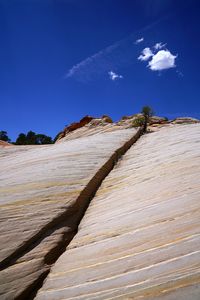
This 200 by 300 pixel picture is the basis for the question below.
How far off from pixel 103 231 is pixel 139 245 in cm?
120

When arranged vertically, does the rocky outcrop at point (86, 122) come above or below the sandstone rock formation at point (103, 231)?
above

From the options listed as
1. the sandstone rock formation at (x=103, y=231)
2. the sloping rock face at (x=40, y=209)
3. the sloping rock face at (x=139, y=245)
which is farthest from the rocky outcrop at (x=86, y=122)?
the sloping rock face at (x=139, y=245)

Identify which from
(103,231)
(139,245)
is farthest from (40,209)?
(139,245)

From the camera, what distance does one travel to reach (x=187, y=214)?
5.08 metres

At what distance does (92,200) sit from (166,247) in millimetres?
3792

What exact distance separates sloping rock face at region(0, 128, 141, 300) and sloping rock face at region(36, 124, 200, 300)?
33cm

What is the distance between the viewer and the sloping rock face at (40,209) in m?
5.11

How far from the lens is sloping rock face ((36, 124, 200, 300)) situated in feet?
12.7

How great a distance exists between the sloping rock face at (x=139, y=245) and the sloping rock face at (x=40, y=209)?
1.09ft

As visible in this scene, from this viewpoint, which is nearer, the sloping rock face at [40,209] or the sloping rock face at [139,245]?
the sloping rock face at [139,245]

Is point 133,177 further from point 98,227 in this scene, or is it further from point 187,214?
point 187,214

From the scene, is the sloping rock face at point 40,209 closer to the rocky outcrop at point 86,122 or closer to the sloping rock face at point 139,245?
the sloping rock face at point 139,245

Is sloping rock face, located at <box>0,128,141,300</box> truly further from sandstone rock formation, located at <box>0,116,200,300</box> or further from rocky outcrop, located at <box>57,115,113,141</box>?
rocky outcrop, located at <box>57,115,113,141</box>

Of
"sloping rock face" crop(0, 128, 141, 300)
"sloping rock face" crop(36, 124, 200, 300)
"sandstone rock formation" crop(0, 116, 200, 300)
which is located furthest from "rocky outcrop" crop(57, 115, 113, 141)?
"sloping rock face" crop(36, 124, 200, 300)
